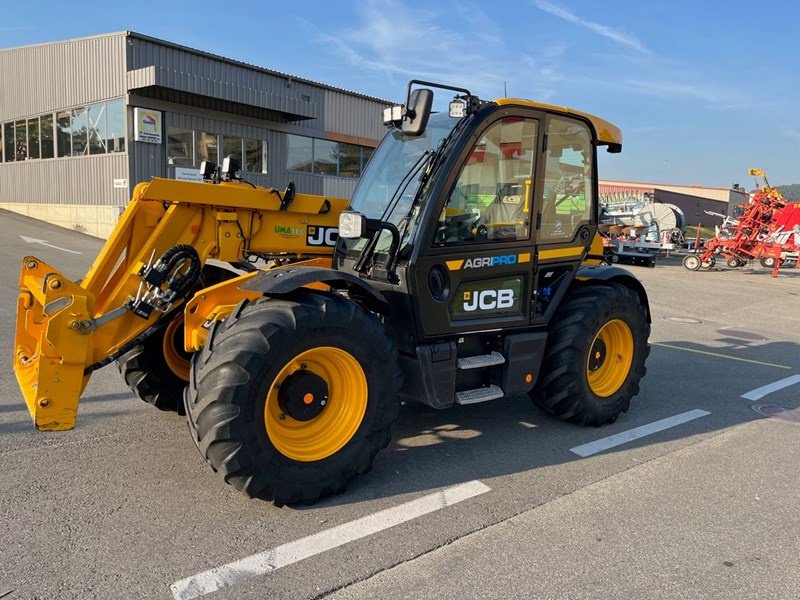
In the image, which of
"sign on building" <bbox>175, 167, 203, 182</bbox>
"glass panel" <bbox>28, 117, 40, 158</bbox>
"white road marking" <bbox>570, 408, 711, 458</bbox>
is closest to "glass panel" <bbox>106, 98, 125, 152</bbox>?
"sign on building" <bbox>175, 167, 203, 182</bbox>

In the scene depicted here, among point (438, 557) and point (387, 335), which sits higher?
point (387, 335)

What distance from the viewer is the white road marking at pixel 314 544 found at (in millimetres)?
2713

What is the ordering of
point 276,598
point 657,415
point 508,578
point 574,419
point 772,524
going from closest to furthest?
1. point 276,598
2. point 508,578
3. point 772,524
4. point 574,419
5. point 657,415

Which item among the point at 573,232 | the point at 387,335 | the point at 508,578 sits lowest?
the point at 508,578

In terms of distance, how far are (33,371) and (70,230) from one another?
19036 millimetres

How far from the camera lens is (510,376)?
438cm

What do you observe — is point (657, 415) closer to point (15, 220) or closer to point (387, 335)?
point (387, 335)

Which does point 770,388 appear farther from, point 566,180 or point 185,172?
point 185,172

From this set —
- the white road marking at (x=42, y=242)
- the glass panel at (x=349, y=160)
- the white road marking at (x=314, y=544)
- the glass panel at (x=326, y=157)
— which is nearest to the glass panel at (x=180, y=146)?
the white road marking at (x=42, y=242)

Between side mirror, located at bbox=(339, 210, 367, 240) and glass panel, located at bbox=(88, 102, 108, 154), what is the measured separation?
56.3ft

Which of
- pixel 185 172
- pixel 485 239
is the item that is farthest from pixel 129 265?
pixel 185 172

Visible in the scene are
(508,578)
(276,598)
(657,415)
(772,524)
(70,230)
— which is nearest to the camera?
(276,598)

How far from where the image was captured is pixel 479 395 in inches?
167

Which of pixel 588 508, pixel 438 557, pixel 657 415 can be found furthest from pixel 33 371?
pixel 657 415
